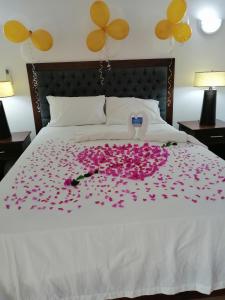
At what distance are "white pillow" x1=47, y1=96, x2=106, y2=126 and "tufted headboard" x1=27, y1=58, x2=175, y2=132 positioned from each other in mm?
208

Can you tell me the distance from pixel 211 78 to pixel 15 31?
7.20 ft

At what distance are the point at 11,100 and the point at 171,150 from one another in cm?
209

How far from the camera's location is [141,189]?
4.51ft

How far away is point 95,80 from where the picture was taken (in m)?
2.94

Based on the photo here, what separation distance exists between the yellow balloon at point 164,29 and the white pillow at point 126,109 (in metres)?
0.73

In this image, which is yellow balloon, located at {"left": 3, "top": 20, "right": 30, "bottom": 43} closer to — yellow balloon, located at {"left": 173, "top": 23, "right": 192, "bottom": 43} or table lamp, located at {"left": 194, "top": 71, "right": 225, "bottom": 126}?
yellow balloon, located at {"left": 173, "top": 23, "right": 192, "bottom": 43}

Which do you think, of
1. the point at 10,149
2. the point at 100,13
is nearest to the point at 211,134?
the point at 100,13

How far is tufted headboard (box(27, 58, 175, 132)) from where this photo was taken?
2.89 meters

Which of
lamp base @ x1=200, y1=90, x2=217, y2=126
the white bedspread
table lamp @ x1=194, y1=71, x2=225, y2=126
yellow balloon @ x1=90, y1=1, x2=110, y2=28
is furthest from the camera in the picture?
lamp base @ x1=200, y1=90, x2=217, y2=126

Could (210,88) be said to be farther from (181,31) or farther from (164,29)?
(164,29)

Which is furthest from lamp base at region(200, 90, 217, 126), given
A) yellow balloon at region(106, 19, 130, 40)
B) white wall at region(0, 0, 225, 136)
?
yellow balloon at region(106, 19, 130, 40)

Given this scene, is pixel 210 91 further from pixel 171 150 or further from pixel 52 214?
pixel 52 214

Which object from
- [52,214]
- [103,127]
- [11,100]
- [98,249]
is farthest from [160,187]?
[11,100]

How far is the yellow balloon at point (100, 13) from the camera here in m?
2.42
